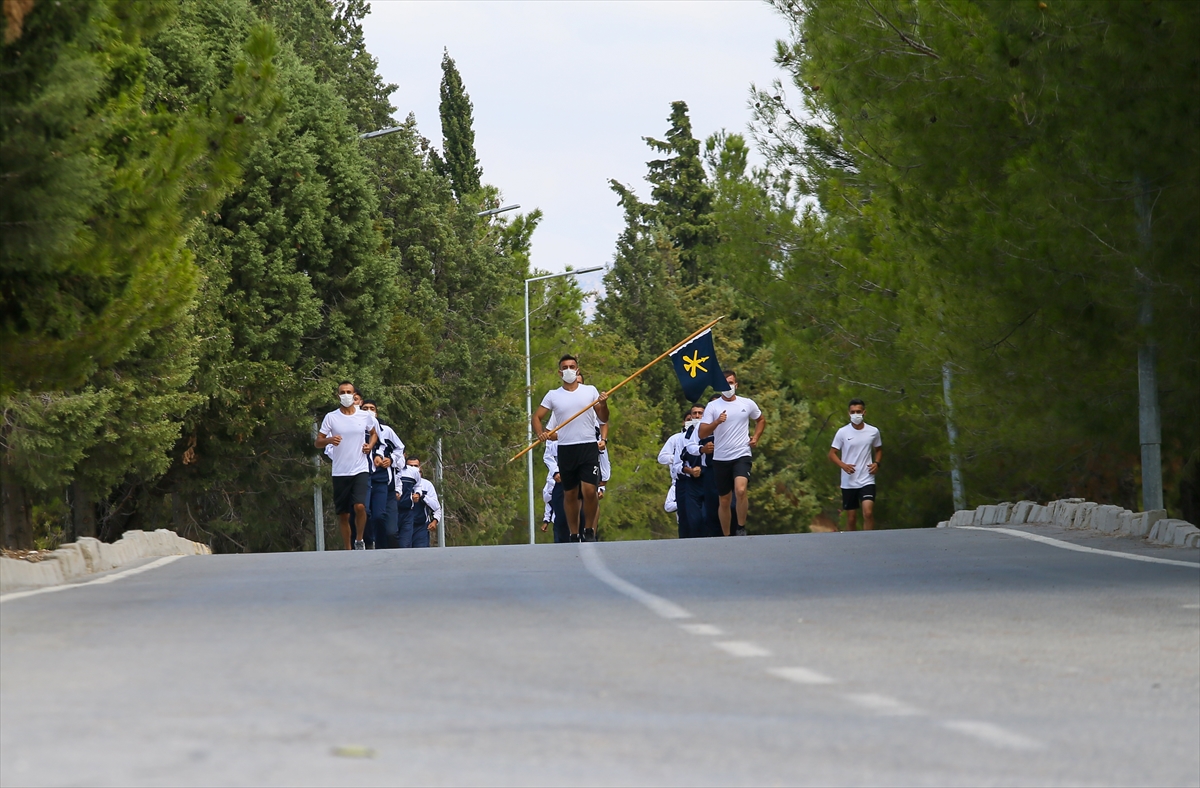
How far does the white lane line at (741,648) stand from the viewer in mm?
8516

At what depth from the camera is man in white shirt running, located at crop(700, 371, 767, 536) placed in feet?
75.3

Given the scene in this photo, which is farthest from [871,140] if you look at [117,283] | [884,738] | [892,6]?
[884,738]

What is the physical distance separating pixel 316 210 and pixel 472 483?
64.9ft

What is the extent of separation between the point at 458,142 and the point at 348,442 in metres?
53.8

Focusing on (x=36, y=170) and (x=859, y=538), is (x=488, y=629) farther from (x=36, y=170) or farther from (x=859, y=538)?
(x=859, y=538)

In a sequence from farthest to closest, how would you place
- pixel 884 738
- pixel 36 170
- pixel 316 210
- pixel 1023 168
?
pixel 316 210
pixel 1023 168
pixel 36 170
pixel 884 738

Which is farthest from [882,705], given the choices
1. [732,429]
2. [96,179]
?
[732,429]

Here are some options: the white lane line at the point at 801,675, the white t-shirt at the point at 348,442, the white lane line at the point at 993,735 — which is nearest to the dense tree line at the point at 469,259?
the white t-shirt at the point at 348,442

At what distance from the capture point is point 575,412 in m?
20.4

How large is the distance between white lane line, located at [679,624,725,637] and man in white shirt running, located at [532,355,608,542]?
33.8 ft

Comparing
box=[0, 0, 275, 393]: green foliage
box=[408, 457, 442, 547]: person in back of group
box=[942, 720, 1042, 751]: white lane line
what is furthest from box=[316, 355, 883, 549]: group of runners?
box=[942, 720, 1042, 751]: white lane line

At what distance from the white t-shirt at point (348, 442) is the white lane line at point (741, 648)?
46.2 ft

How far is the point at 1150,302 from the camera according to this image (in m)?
19.5

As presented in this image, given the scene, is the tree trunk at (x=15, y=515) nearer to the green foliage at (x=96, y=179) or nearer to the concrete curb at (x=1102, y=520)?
the green foliage at (x=96, y=179)
